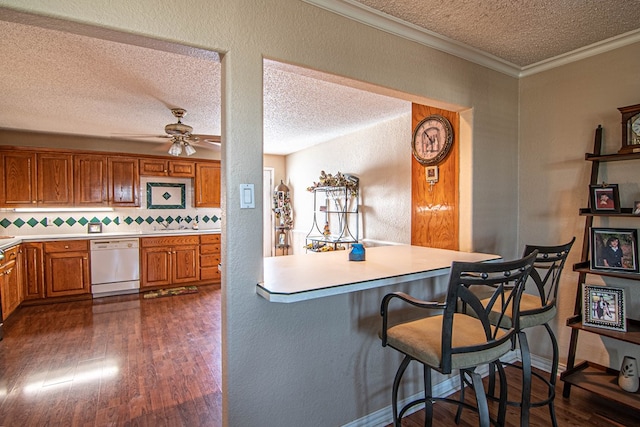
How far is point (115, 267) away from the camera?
15.4ft

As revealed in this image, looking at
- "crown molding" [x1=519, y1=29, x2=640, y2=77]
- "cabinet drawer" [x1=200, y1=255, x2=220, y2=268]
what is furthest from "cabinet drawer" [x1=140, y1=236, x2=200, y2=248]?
"crown molding" [x1=519, y1=29, x2=640, y2=77]

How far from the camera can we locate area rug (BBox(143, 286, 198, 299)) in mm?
4723

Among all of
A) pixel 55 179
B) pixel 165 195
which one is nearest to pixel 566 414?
pixel 165 195

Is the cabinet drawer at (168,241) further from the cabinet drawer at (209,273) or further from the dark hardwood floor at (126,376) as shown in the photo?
the dark hardwood floor at (126,376)

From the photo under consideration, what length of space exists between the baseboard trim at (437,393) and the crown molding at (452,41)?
2253 millimetres

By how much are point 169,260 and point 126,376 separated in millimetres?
2760

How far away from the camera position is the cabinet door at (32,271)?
4.17 m

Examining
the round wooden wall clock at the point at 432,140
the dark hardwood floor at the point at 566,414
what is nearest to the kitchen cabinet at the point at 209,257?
the round wooden wall clock at the point at 432,140

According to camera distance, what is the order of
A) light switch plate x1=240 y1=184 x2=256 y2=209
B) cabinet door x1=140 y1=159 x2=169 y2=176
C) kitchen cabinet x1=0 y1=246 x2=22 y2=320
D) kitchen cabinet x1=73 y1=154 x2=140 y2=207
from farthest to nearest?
cabinet door x1=140 y1=159 x2=169 y2=176 < kitchen cabinet x1=73 y1=154 x2=140 y2=207 < kitchen cabinet x1=0 y1=246 x2=22 y2=320 < light switch plate x1=240 y1=184 x2=256 y2=209

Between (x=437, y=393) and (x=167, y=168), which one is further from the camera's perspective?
(x=167, y=168)

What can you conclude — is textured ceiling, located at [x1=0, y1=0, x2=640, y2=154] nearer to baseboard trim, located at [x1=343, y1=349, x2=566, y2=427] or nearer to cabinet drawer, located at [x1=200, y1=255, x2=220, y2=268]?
baseboard trim, located at [x1=343, y1=349, x2=566, y2=427]

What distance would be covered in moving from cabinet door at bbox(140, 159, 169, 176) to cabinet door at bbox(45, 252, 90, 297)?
1461 millimetres

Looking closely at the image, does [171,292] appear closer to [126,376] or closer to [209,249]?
[209,249]

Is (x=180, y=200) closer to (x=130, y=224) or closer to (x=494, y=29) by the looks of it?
(x=130, y=224)
